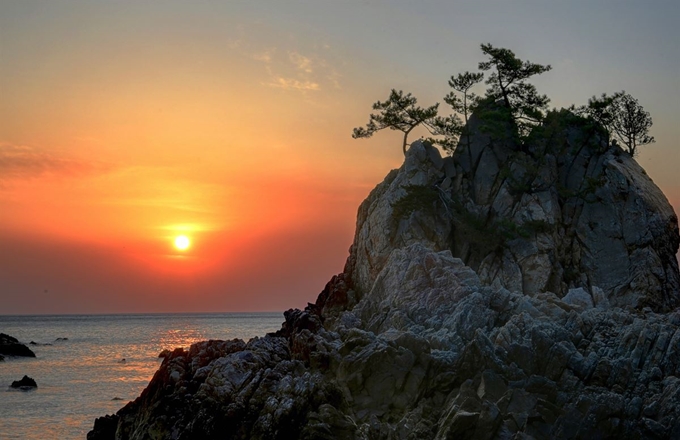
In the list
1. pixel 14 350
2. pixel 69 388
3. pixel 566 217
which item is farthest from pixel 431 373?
pixel 14 350

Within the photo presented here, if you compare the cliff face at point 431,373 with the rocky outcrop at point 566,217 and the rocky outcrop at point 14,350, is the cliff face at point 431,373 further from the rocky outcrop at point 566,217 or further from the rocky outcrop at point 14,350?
the rocky outcrop at point 14,350

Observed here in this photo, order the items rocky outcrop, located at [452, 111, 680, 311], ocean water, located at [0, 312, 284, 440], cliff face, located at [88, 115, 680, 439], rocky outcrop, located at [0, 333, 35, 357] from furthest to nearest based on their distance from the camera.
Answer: rocky outcrop, located at [0, 333, 35, 357]
rocky outcrop, located at [452, 111, 680, 311]
ocean water, located at [0, 312, 284, 440]
cliff face, located at [88, 115, 680, 439]

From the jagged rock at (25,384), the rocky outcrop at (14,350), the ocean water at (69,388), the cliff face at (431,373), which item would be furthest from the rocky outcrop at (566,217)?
the rocky outcrop at (14,350)

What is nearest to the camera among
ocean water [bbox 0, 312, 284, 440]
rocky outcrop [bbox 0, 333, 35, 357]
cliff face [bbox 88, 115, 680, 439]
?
cliff face [bbox 88, 115, 680, 439]

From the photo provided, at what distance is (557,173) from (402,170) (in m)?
11.0

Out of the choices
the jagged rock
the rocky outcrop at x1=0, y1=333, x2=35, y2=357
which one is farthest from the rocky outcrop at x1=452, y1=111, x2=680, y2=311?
the rocky outcrop at x1=0, y1=333, x2=35, y2=357

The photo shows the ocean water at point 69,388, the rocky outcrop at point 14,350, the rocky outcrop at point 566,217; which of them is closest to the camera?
the ocean water at point 69,388

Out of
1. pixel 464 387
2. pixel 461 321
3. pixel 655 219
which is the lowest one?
pixel 464 387

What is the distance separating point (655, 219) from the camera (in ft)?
171

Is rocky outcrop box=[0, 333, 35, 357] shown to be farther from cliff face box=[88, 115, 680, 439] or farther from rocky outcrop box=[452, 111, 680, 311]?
rocky outcrop box=[452, 111, 680, 311]

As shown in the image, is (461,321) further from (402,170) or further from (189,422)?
(402,170)

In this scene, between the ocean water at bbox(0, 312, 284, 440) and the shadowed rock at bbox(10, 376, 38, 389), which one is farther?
the shadowed rock at bbox(10, 376, 38, 389)

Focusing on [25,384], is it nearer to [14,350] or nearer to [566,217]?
[14,350]

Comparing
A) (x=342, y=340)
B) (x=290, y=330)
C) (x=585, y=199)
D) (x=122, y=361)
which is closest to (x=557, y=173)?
(x=585, y=199)
